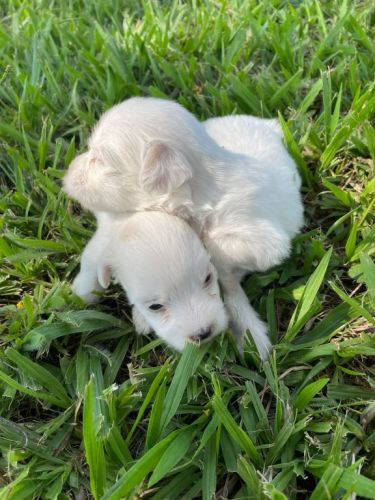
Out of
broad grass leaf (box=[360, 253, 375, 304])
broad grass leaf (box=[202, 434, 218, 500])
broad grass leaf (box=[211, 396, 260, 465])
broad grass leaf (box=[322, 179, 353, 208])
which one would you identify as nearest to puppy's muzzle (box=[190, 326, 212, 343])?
broad grass leaf (box=[211, 396, 260, 465])

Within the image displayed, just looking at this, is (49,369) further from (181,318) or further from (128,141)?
(128,141)

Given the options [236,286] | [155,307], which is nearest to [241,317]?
[236,286]

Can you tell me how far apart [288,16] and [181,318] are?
2907mm

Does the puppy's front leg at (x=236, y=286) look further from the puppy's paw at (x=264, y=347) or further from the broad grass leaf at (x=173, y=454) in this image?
the broad grass leaf at (x=173, y=454)

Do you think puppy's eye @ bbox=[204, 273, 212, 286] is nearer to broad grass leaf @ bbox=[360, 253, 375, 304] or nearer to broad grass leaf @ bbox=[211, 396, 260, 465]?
broad grass leaf @ bbox=[211, 396, 260, 465]

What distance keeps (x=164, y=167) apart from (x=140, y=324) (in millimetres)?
782

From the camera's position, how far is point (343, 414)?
78.8 inches

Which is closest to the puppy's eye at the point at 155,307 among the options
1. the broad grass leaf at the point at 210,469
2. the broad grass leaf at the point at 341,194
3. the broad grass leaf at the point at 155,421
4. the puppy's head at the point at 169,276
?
the puppy's head at the point at 169,276

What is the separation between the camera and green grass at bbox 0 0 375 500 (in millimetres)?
1834

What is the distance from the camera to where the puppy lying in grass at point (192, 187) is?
81.8 inches

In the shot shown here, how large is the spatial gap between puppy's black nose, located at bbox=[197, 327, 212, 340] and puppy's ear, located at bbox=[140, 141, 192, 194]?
61 cm

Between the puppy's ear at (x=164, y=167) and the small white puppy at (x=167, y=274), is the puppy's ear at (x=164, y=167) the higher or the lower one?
the higher one

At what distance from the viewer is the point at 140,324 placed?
7.63ft

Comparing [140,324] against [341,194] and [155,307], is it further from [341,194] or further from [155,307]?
[341,194]
